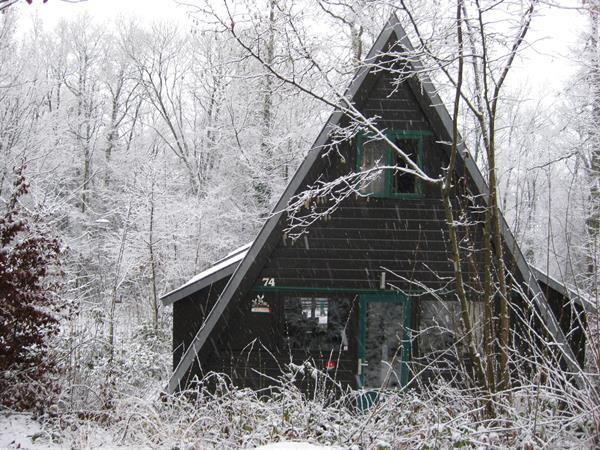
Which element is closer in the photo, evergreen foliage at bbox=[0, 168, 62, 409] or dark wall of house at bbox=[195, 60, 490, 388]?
evergreen foliage at bbox=[0, 168, 62, 409]

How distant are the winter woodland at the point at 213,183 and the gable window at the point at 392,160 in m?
0.61

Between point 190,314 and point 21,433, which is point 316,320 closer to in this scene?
point 190,314

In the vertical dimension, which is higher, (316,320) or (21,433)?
(316,320)

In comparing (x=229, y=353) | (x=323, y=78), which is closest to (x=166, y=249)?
(x=229, y=353)

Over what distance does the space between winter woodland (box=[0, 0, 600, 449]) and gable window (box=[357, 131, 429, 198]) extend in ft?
2.01

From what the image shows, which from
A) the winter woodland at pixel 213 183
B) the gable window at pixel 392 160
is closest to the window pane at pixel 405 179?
the gable window at pixel 392 160

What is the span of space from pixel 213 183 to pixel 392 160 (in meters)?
16.4

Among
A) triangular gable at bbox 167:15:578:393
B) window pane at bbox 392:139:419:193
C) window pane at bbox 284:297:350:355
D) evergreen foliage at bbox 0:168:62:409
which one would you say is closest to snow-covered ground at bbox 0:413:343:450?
evergreen foliage at bbox 0:168:62:409

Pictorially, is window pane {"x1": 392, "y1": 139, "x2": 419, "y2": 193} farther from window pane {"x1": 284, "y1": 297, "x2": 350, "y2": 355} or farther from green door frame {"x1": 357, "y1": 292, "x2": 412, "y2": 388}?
window pane {"x1": 284, "y1": 297, "x2": 350, "y2": 355}

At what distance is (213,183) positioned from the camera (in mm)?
24578

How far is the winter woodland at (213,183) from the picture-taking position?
14.1 feet

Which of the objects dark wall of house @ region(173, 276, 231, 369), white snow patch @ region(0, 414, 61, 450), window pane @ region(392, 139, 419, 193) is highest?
window pane @ region(392, 139, 419, 193)

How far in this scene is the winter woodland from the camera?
4.30 metres

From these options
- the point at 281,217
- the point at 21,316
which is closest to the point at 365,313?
the point at 281,217
